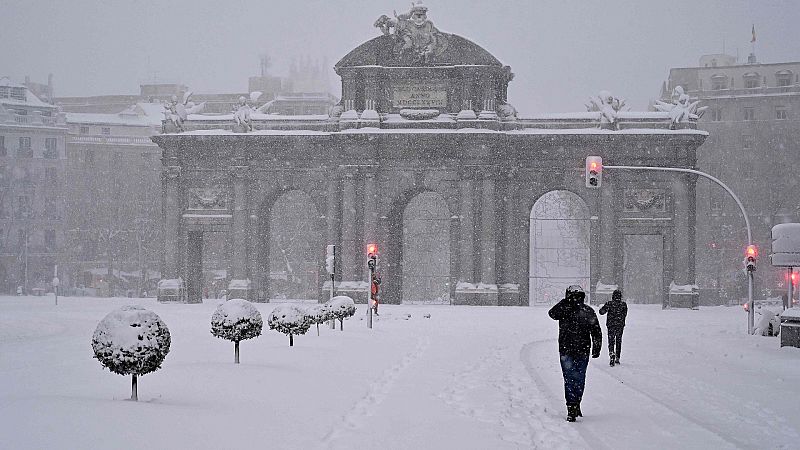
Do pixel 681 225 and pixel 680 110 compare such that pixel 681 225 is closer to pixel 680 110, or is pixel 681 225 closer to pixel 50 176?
pixel 680 110

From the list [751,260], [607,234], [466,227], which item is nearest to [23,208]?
[466,227]

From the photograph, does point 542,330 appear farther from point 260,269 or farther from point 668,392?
point 260,269

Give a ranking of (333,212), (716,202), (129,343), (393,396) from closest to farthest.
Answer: (129,343) < (393,396) < (333,212) < (716,202)

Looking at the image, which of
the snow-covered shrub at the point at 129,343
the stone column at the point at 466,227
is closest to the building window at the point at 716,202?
the stone column at the point at 466,227

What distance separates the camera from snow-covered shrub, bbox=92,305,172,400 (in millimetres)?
12477

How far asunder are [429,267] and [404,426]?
6042cm

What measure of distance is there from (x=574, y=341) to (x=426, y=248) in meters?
59.0

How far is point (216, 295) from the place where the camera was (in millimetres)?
73188

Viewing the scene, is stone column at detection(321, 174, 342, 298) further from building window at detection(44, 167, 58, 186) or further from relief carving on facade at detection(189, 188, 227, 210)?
building window at detection(44, 167, 58, 186)

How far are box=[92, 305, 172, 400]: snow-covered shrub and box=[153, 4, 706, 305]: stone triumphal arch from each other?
38.9 m

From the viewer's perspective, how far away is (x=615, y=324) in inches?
825

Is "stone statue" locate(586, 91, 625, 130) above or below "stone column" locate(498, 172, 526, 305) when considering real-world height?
above

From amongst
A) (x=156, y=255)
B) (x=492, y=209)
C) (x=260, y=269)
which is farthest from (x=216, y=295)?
(x=492, y=209)

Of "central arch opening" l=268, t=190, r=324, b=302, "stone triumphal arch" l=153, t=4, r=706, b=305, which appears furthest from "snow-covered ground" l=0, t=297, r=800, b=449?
"central arch opening" l=268, t=190, r=324, b=302
